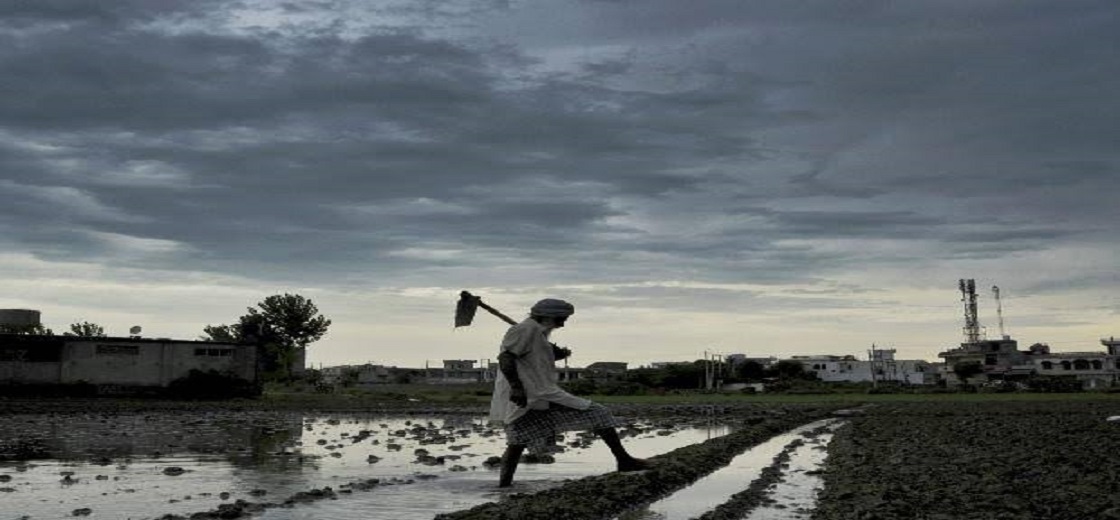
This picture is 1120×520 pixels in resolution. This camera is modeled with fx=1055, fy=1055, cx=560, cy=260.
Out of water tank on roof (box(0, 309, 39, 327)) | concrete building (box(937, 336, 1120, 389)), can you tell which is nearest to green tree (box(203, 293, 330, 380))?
water tank on roof (box(0, 309, 39, 327))

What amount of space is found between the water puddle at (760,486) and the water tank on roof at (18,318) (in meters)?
53.3

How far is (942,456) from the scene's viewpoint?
1355 centimetres

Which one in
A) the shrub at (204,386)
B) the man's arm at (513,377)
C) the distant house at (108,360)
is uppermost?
the distant house at (108,360)

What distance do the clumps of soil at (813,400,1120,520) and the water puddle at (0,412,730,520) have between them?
2980 millimetres

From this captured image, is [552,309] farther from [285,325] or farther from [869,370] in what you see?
[869,370]

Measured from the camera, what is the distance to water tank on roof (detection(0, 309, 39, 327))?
58.7 m

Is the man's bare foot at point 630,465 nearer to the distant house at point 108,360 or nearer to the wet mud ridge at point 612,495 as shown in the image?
the wet mud ridge at point 612,495

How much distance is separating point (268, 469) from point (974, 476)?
7965 millimetres

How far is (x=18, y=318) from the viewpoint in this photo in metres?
58.8

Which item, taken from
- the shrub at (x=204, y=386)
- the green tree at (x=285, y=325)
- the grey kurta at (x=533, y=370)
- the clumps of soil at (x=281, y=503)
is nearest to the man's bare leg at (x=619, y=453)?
the grey kurta at (x=533, y=370)

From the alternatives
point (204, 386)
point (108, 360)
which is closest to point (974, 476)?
point (204, 386)

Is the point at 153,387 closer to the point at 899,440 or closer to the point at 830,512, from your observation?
the point at 899,440

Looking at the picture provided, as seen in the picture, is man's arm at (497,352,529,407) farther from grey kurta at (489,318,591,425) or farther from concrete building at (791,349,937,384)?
concrete building at (791,349,937,384)

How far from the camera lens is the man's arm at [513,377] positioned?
986 centimetres
